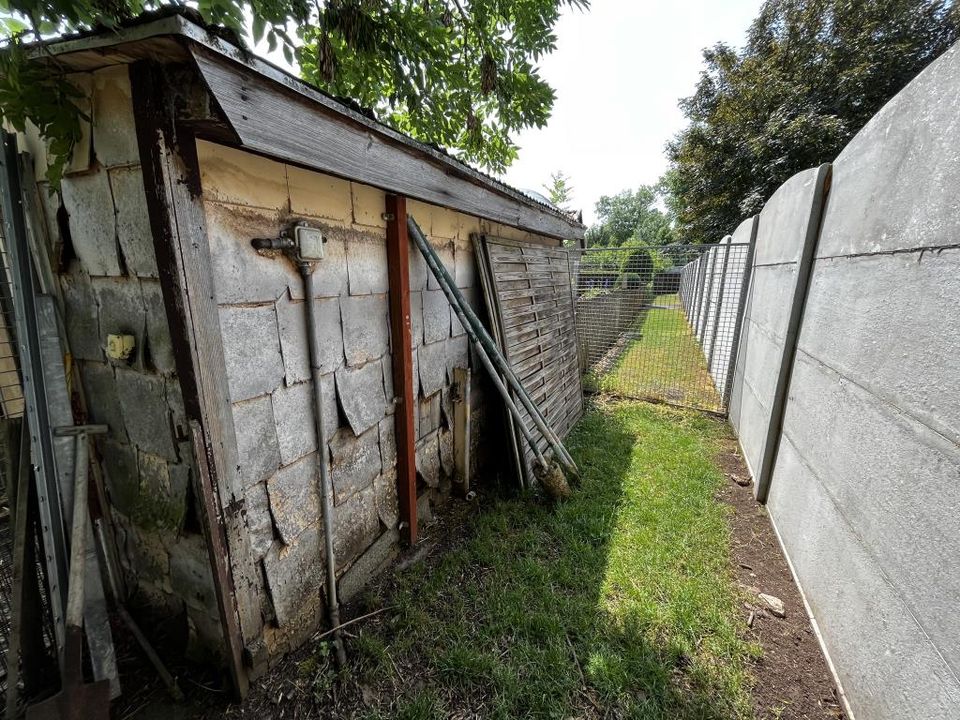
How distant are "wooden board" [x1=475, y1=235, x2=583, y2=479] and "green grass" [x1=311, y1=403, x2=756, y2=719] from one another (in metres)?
0.74

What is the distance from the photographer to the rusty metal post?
2189mm

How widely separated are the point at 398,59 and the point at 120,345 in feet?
9.96

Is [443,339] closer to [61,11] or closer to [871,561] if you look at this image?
[61,11]

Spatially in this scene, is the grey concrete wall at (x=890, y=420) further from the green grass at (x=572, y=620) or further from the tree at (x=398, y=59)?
the tree at (x=398, y=59)

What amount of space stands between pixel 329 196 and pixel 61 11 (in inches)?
36.1

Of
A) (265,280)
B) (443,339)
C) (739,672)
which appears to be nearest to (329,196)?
(265,280)

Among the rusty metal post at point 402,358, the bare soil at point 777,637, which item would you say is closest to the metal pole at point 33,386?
the rusty metal post at point 402,358

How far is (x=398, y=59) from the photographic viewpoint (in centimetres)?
306

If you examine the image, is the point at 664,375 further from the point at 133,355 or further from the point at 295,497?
the point at 133,355

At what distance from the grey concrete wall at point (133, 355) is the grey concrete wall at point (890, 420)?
→ 2.57 m

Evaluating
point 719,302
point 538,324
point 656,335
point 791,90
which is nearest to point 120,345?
point 538,324

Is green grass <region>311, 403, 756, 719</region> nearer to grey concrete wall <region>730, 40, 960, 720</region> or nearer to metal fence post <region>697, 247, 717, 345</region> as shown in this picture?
grey concrete wall <region>730, 40, 960, 720</region>

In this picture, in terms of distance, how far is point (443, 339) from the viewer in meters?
2.83

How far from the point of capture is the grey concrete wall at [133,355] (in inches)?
49.0
